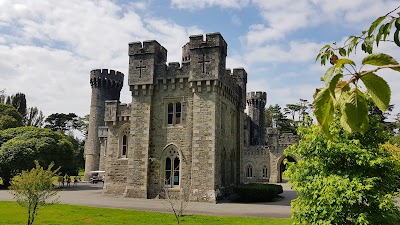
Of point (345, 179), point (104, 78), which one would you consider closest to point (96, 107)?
point (104, 78)

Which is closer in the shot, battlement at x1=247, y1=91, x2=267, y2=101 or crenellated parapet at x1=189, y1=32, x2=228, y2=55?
crenellated parapet at x1=189, y1=32, x2=228, y2=55

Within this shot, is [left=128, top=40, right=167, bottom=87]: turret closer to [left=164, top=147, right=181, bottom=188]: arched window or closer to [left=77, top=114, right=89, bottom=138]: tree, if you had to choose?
[left=164, top=147, right=181, bottom=188]: arched window

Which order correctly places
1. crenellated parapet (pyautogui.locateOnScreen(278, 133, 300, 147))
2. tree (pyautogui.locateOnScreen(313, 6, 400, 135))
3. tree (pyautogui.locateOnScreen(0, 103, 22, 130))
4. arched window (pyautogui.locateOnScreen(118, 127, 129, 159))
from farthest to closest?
tree (pyautogui.locateOnScreen(0, 103, 22, 130)) → crenellated parapet (pyautogui.locateOnScreen(278, 133, 300, 147)) → arched window (pyautogui.locateOnScreen(118, 127, 129, 159)) → tree (pyautogui.locateOnScreen(313, 6, 400, 135))

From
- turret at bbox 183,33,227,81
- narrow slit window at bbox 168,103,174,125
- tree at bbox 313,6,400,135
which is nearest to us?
tree at bbox 313,6,400,135

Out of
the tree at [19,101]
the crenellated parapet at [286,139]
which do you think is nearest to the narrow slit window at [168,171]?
the crenellated parapet at [286,139]

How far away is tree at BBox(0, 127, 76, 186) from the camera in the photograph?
101 feet

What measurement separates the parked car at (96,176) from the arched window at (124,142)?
752 inches

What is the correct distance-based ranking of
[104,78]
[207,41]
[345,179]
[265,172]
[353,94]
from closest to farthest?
[353,94]
[345,179]
[207,41]
[265,172]
[104,78]

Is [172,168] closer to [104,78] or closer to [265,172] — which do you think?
[265,172]

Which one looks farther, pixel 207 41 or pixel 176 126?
pixel 176 126

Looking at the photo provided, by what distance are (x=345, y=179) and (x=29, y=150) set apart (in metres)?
29.9

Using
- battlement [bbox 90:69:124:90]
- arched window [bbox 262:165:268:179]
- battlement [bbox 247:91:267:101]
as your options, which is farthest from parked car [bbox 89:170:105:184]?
battlement [bbox 247:91:267:101]

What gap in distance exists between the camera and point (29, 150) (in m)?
31.4

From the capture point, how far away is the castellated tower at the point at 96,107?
170ft
